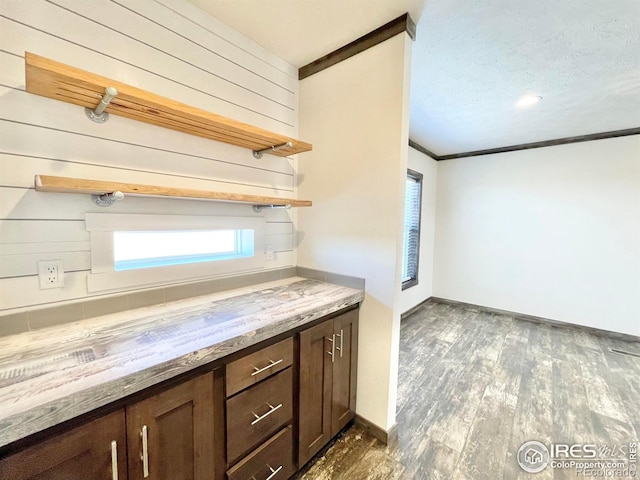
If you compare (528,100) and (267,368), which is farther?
(528,100)

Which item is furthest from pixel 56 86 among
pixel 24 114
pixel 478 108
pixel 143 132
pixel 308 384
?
pixel 478 108

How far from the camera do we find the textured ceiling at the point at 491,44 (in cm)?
154

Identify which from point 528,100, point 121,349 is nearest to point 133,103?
point 121,349

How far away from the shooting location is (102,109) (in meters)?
1.21

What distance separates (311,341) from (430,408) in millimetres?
1335

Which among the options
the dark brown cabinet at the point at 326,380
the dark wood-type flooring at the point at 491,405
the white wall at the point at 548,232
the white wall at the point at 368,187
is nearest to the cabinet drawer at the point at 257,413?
the dark brown cabinet at the point at 326,380

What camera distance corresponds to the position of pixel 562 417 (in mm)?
2053

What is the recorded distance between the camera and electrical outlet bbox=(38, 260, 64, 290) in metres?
1.18

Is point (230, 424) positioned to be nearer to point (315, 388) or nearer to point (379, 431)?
point (315, 388)

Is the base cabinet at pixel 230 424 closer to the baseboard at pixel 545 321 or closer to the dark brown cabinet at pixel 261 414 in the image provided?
the dark brown cabinet at pixel 261 414

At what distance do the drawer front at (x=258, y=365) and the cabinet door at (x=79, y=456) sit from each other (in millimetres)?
378

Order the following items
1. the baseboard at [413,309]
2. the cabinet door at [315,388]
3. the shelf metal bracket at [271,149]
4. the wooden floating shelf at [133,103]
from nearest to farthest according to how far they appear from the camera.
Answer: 1. the wooden floating shelf at [133,103]
2. the cabinet door at [315,388]
3. the shelf metal bracket at [271,149]
4. the baseboard at [413,309]

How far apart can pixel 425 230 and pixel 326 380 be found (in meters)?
3.44

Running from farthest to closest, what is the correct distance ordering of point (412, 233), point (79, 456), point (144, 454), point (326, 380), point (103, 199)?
1. point (412, 233)
2. point (326, 380)
3. point (103, 199)
4. point (144, 454)
5. point (79, 456)
